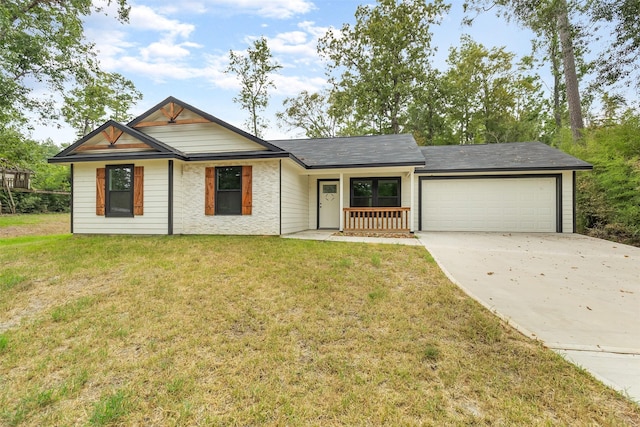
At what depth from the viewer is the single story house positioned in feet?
28.8

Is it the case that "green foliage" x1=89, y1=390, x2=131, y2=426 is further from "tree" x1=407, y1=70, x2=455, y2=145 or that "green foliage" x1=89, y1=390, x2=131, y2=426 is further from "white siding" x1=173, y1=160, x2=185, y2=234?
"tree" x1=407, y1=70, x2=455, y2=145

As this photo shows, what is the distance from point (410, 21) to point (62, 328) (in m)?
24.6

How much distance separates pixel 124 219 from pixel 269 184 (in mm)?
4576

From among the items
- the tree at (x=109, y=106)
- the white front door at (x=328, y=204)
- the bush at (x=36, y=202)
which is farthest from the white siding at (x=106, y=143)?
the bush at (x=36, y=202)

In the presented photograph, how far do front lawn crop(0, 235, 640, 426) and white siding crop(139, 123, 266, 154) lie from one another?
5.14m

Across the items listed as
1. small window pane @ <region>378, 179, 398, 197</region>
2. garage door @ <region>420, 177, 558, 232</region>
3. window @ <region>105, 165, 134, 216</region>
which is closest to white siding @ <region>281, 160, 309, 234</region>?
small window pane @ <region>378, 179, 398, 197</region>

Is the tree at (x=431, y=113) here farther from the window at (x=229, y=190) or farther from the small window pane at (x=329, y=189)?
the window at (x=229, y=190)

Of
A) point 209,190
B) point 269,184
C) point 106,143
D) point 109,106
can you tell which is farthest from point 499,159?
point 109,106

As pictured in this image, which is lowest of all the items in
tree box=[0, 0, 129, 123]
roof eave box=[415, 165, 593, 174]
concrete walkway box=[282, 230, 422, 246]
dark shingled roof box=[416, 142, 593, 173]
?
concrete walkway box=[282, 230, 422, 246]

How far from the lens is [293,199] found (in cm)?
987

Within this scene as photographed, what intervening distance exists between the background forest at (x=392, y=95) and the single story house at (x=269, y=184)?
65.9 inches

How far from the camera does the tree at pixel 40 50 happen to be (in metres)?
12.0

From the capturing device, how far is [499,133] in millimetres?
21406

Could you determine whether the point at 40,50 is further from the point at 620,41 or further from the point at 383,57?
the point at 620,41
